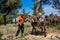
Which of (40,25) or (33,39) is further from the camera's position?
(40,25)

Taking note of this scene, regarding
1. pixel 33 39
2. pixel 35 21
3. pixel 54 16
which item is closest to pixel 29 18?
pixel 35 21

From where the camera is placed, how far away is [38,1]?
70.3 feet

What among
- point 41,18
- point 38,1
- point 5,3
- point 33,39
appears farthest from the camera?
point 5,3

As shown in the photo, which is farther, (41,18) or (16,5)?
(16,5)

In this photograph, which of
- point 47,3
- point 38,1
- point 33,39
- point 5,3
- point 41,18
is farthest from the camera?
point 5,3

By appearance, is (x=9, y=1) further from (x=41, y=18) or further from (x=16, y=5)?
(x=41, y=18)

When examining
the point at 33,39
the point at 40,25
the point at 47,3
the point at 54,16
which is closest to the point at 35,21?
the point at 40,25

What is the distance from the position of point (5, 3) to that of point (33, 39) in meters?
25.3

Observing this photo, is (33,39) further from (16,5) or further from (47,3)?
(16,5)

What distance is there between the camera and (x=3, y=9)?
42469 millimetres

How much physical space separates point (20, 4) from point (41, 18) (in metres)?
26.2

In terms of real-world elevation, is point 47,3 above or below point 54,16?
above

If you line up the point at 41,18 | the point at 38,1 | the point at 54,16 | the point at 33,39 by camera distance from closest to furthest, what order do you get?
the point at 33,39 → the point at 41,18 → the point at 38,1 → the point at 54,16

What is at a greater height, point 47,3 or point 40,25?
point 47,3
